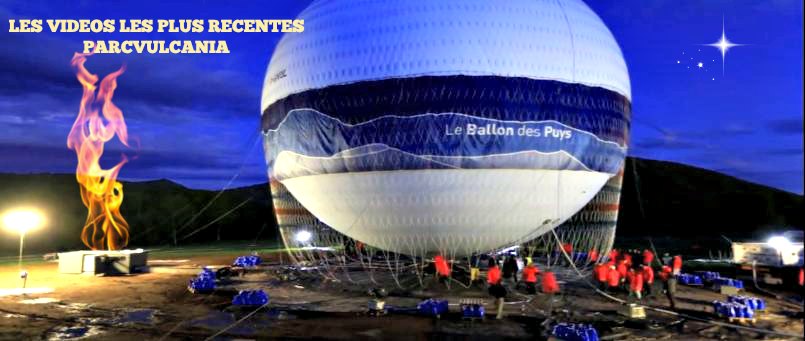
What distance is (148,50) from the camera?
19.8 meters

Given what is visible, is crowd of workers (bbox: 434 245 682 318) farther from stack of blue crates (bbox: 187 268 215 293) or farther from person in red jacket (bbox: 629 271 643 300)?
stack of blue crates (bbox: 187 268 215 293)

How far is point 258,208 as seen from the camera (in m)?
69.4

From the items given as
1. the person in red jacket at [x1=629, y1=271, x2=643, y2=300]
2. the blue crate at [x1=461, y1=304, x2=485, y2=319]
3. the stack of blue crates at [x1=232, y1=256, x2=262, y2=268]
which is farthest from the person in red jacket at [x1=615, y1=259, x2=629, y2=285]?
the stack of blue crates at [x1=232, y1=256, x2=262, y2=268]

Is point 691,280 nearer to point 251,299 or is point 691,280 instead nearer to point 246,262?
Result: point 251,299

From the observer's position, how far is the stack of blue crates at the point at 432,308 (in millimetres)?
15008

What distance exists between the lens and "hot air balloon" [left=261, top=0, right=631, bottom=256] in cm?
1622

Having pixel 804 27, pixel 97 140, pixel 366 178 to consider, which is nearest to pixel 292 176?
pixel 366 178

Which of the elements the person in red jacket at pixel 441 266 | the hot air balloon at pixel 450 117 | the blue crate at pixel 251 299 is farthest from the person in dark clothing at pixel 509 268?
the blue crate at pixel 251 299

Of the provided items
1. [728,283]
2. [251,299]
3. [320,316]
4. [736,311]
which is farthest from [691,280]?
[251,299]

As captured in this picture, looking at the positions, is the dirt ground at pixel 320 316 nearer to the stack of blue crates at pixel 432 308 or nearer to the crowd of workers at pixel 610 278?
the stack of blue crates at pixel 432 308

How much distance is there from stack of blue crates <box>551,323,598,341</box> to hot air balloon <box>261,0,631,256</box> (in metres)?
5.53

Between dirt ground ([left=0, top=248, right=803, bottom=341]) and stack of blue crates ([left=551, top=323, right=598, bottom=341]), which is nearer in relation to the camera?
stack of blue crates ([left=551, top=323, right=598, bottom=341])

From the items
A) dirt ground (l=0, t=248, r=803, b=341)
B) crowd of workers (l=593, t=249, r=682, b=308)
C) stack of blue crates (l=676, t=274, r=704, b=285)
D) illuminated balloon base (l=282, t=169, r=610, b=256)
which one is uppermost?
illuminated balloon base (l=282, t=169, r=610, b=256)

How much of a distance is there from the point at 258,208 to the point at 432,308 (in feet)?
189
